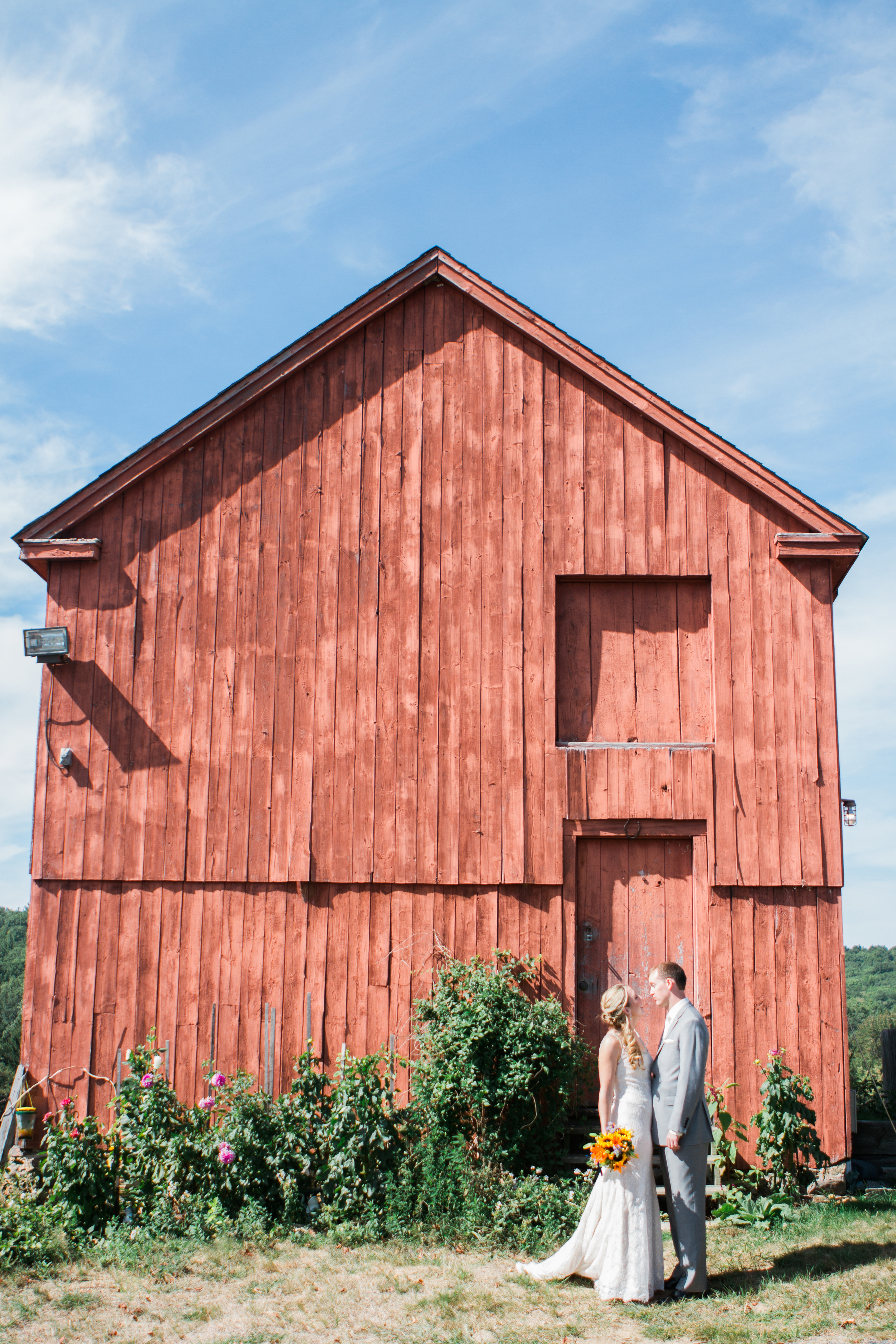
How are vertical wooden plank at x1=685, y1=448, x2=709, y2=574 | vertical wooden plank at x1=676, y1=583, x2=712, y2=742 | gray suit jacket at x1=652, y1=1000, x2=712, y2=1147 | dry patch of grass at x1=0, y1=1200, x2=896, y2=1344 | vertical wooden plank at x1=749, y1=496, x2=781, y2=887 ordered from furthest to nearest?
vertical wooden plank at x1=685, y1=448, x2=709, y2=574, vertical wooden plank at x1=676, y1=583, x2=712, y2=742, vertical wooden plank at x1=749, y1=496, x2=781, y2=887, gray suit jacket at x1=652, y1=1000, x2=712, y2=1147, dry patch of grass at x1=0, y1=1200, x2=896, y2=1344

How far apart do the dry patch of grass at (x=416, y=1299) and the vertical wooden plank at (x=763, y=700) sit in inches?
123

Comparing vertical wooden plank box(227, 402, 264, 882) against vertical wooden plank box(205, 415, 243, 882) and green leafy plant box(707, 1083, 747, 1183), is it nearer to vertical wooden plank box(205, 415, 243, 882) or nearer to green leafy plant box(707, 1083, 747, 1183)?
vertical wooden plank box(205, 415, 243, 882)

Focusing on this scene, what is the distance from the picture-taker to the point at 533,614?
10.0 m

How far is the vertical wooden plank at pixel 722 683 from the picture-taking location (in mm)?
9547

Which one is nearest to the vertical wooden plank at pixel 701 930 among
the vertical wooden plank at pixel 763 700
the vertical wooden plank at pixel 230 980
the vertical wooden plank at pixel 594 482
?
the vertical wooden plank at pixel 763 700

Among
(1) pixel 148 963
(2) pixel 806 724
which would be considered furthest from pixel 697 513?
(1) pixel 148 963

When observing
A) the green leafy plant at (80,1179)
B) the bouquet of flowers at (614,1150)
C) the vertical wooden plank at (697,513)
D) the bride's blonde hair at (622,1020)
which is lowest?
the green leafy plant at (80,1179)

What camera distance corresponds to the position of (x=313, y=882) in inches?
380

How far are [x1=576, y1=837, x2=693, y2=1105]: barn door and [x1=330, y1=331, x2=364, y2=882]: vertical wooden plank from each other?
2.19m

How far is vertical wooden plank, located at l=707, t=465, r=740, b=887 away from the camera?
955 cm

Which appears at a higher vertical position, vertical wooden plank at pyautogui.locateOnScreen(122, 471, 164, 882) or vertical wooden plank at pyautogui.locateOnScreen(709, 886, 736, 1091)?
vertical wooden plank at pyautogui.locateOnScreen(122, 471, 164, 882)

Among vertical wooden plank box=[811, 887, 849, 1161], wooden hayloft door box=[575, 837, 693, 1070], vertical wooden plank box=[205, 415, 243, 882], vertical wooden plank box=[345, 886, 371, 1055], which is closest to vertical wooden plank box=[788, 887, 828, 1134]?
vertical wooden plank box=[811, 887, 849, 1161]

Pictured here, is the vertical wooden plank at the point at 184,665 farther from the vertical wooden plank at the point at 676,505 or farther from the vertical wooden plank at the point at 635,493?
the vertical wooden plank at the point at 676,505

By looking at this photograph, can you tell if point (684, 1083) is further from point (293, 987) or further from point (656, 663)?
point (656, 663)
